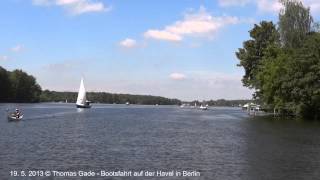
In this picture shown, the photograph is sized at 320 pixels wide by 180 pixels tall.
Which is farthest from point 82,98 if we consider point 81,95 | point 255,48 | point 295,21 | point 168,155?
point 168,155

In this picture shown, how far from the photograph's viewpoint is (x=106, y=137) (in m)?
60.1

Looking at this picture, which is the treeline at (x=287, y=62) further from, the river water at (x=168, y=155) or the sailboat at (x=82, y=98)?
the sailboat at (x=82, y=98)

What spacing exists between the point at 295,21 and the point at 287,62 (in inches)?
504

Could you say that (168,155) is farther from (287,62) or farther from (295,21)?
(295,21)

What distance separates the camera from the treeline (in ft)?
331

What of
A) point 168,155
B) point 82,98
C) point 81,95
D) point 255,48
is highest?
point 255,48

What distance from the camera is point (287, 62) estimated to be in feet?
349

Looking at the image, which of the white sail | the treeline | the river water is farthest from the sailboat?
the river water

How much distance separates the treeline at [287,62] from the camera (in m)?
101

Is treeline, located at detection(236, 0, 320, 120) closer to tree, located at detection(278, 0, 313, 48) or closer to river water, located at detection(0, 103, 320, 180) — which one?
tree, located at detection(278, 0, 313, 48)

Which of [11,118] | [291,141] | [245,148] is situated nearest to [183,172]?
[245,148]

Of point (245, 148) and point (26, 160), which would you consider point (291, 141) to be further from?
point (26, 160)

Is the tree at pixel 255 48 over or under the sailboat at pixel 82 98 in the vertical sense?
over

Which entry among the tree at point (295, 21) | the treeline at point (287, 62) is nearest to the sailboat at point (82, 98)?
the treeline at point (287, 62)
